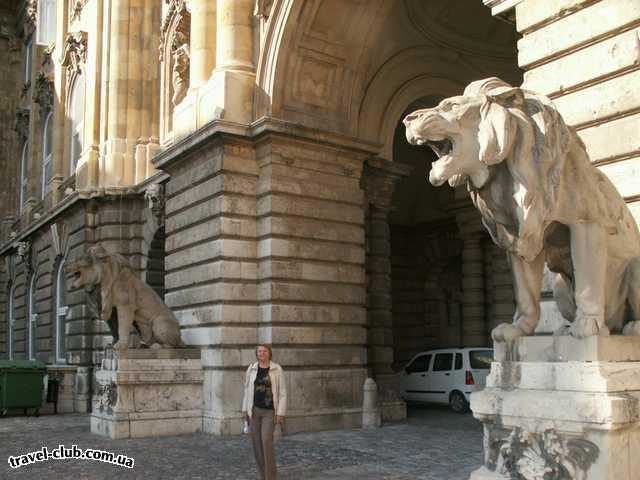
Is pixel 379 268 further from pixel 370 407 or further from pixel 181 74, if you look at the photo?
pixel 181 74

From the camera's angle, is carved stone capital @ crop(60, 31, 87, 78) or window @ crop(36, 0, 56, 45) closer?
carved stone capital @ crop(60, 31, 87, 78)

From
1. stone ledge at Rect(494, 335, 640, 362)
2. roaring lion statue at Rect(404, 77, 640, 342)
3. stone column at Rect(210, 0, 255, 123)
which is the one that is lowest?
stone ledge at Rect(494, 335, 640, 362)

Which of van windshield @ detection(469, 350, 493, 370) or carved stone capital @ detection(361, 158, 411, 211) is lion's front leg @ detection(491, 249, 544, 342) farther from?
van windshield @ detection(469, 350, 493, 370)

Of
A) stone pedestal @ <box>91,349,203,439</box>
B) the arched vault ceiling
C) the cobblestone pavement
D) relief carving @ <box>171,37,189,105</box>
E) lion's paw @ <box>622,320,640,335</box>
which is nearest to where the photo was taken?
lion's paw @ <box>622,320,640,335</box>

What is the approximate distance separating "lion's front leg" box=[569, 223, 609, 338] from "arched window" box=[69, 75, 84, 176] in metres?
22.1

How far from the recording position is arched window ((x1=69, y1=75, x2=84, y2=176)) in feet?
84.2

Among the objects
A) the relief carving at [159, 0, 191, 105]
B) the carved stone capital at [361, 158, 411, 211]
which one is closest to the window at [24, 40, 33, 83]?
the relief carving at [159, 0, 191, 105]

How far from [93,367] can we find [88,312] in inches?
61.9

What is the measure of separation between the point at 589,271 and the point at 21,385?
1606 cm

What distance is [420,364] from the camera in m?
20.3

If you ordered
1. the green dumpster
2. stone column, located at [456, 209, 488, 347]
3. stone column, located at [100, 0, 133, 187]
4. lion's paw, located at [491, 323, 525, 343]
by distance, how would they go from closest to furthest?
lion's paw, located at [491, 323, 525, 343] → the green dumpster → stone column, located at [100, 0, 133, 187] → stone column, located at [456, 209, 488, 347]

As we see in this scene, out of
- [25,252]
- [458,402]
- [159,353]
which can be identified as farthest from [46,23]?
[458,402]

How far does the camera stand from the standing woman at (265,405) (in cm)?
826

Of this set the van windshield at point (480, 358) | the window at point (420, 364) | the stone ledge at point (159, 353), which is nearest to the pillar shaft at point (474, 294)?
the window at point (420, 364)
